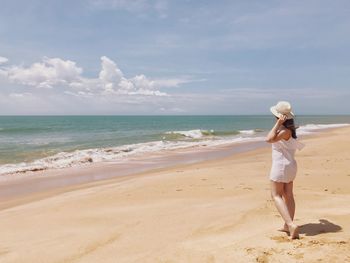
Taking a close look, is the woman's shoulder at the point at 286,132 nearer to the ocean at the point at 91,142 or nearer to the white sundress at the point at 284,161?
the white sundress at the point at 284,161

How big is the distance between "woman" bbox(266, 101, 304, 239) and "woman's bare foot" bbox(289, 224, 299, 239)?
10cm

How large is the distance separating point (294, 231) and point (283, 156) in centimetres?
96

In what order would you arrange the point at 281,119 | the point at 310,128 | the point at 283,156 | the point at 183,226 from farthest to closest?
the point at 310,128, the point at 183,226, the point at 283,156, the point at 281,119

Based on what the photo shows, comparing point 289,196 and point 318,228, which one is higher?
point 289,196

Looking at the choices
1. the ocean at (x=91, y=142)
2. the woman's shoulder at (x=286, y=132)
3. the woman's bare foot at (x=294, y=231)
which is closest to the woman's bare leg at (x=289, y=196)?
the woman's bare foot at (x=294, y=231)

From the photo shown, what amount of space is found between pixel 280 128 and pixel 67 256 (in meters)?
3.17

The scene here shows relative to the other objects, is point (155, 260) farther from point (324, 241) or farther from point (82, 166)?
point (82, 166)

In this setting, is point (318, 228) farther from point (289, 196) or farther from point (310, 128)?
point (310, 128)

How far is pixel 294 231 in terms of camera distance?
15.2ft

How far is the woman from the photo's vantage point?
16.0 feet

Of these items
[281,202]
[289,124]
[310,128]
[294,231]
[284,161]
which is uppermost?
[289,124]

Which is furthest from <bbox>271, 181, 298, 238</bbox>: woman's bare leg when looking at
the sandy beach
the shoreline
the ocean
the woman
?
the ocean

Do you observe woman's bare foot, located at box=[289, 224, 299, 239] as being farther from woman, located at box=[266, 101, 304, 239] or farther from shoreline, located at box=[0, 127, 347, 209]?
shoreline, located at box=[0, 127, 347, 209]

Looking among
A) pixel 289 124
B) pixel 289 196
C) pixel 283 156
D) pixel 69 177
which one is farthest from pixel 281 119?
pixel 69 177
